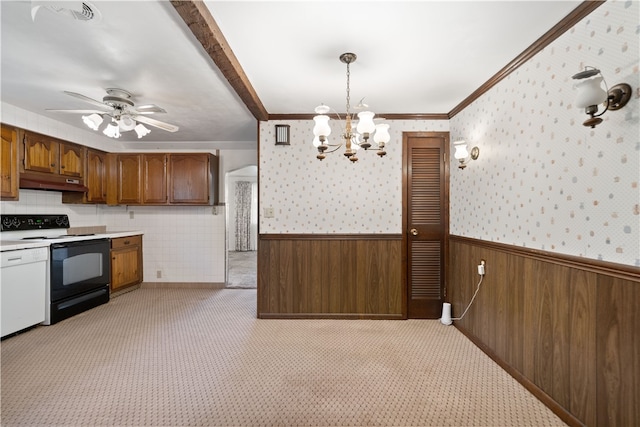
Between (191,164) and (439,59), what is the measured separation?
12.7 feet

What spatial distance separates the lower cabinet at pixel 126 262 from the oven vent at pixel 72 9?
11.2ft

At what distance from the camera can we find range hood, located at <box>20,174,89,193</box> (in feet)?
11.7

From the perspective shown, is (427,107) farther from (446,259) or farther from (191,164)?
(191,164)

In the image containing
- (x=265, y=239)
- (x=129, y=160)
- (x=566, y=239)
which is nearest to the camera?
(x=566, y=239)

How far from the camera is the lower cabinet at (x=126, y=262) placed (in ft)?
14.9

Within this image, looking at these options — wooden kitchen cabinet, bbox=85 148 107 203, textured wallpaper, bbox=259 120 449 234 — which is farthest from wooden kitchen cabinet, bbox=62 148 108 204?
textured wallpaper, bbox=259 120 449 234

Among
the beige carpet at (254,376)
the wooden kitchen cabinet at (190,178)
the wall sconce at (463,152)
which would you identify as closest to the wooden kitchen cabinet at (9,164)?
the beige carpet at (254,376)

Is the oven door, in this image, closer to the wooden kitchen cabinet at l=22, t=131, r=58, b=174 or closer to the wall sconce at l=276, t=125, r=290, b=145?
the wooden kitchen cabinet at l=22, t=131, r=58, b=174

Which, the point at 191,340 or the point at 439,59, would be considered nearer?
the point at 439,59

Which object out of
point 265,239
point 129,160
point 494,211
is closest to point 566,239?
point 494,211

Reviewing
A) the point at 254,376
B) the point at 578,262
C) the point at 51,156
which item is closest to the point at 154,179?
the point at 51,156

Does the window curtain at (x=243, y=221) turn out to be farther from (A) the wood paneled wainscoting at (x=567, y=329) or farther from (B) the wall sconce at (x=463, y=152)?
(A) the wood paneled wainscoting at (x=567, y=329)

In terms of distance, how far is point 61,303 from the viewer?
358 centimetres

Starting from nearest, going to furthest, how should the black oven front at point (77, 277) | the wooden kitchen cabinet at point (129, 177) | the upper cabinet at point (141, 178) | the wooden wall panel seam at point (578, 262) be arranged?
1. the wooden wall panel seam at point (578, 262)
2. the black oven front at point (77, 277)
3. the upper cabinet at point (141, 178)
4. the wooden kitchen cabinet at point (129, 177)
